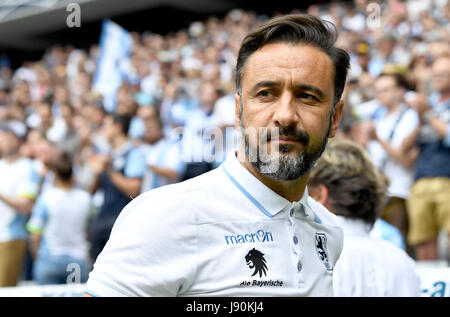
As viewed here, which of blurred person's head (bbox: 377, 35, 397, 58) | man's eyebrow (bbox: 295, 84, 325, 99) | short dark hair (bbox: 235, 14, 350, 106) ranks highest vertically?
blurred person's head (bbox: 377, 35, 397, 58)

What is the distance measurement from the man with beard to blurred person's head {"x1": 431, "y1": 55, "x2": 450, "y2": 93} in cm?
347

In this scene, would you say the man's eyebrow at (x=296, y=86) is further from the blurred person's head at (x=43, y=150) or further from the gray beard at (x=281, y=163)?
the blurred person's head at (x=43, y=150)

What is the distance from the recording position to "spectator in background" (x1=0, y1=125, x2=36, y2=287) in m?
6.05

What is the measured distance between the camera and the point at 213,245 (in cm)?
172

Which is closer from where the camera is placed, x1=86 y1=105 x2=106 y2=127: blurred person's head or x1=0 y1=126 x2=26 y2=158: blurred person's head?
x1=0 y1=126 x2=26 y2=158: blurred person's head

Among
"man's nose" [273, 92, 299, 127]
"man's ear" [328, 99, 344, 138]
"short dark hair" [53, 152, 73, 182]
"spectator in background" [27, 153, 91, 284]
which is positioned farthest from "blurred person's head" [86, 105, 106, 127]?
"man's nose" [273, 92, 299, 127]

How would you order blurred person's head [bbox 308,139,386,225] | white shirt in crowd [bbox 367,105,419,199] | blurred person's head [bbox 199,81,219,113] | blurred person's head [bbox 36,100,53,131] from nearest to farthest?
1. blurred person's head [bbox 308,139,386,225]
2. white shirt in crowd [bbox 367,105,419,199]
3. blurred person's head [bbox 199,81,219,113]
4. blurred person's head [bbox 36,100,53,131]

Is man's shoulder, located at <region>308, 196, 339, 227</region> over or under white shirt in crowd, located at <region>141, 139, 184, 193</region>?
under

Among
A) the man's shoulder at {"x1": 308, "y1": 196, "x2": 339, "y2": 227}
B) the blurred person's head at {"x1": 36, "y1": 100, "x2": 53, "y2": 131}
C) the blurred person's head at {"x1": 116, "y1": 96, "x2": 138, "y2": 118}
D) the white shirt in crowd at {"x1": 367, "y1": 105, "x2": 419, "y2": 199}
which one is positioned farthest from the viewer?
the blurred person's head at {"x1": 36, "y1": 100, "x2": 53, "y2": 131}

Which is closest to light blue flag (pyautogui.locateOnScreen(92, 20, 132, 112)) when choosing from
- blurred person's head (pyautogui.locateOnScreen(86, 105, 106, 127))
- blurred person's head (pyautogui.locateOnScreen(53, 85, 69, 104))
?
blurred person's head (pyautogui.locateOnScreen(86, 105, 106, 127))

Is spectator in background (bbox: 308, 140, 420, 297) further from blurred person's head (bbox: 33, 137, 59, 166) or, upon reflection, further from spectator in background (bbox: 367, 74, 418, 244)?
blurred person's head (bbox: 33, 137, 59, 166)

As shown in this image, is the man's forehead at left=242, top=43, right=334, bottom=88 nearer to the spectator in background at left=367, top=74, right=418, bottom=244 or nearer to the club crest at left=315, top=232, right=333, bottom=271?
the club crest at left=315, top=232, right=333, bottom=271

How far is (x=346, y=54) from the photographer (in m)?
2.07

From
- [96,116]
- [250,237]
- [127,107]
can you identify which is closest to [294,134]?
[250,237]
